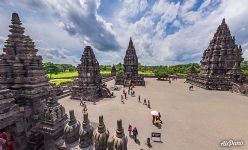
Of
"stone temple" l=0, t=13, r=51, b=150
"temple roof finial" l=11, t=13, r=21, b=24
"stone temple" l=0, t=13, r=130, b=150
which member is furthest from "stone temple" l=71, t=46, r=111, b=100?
"temple roof finial" l=11, t=13, r=21, b=24

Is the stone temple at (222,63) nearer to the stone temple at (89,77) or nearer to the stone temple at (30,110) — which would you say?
the stone temple at (89,77)

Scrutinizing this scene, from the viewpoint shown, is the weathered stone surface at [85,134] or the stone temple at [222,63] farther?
the stone temple at [222,63]

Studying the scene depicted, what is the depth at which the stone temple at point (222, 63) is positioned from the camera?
3281cm

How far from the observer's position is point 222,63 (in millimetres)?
35719

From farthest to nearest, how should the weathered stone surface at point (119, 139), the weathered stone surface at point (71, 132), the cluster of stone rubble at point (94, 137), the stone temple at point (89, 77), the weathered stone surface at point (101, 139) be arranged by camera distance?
the stone temple at point (89, 77) → the weathered stone surface at point (71, 132) → the weathered stone surface at point (101, 139) → the cluster of stone rubble at point (94, 137) → the weathered stone surface at point (119, 139)

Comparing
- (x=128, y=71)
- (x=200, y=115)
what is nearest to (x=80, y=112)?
(x=200, y=115)

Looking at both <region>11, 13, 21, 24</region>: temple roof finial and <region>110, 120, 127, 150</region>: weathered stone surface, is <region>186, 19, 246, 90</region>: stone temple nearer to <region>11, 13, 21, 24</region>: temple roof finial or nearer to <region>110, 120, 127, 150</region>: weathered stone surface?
<region>110, 120, 127, 150</region>: weathered stone surface

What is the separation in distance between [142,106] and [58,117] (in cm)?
1418

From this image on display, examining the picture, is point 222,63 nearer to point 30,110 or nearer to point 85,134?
point 85,134

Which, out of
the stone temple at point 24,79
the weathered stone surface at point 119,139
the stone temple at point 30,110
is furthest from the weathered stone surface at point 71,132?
the stone temple at point 24,79

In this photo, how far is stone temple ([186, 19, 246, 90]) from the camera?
1292 inches

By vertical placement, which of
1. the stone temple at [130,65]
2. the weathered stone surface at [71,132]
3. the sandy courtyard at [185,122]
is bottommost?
the sandy courtyard at [185,122]

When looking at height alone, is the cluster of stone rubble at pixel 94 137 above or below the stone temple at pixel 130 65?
below

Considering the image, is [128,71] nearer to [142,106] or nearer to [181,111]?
[142,106]
